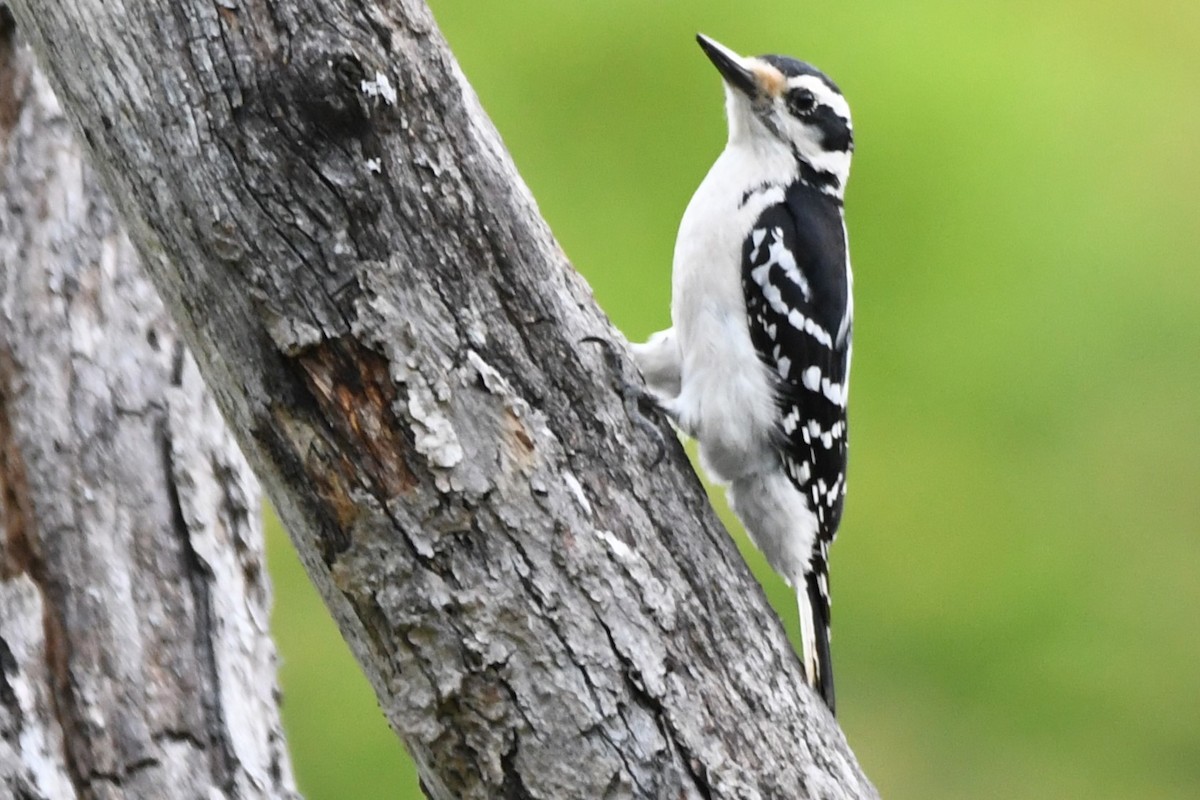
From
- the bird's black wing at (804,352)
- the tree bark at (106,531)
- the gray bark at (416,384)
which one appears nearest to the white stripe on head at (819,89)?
the bird's black wing at (804,352)

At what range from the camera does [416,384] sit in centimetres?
166

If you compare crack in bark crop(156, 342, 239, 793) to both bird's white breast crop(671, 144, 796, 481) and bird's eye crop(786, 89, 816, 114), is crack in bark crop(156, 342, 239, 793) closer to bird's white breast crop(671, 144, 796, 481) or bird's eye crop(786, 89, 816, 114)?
bird's white breast crop(671, 144, 796, 481)

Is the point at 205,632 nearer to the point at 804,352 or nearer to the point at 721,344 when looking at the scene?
the point at 721,344

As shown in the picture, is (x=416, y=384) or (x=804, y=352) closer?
(x=416, y=384)

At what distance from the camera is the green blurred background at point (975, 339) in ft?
13.1

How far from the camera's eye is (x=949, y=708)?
4004 mm

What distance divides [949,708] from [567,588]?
8.62 feet

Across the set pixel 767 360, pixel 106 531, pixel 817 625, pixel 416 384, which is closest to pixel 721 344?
pixel 767 360

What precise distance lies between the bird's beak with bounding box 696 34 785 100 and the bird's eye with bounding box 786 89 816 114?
0.03m

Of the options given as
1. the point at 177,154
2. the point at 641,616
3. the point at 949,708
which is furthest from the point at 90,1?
the point at 949,708

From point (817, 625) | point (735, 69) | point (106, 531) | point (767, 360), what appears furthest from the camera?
point (735, 69)

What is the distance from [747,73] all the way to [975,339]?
1731 millimetres

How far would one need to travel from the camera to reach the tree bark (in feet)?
6.79

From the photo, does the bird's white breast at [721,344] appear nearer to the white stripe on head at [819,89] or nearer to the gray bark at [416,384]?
the white stripe on head at [819,89]
